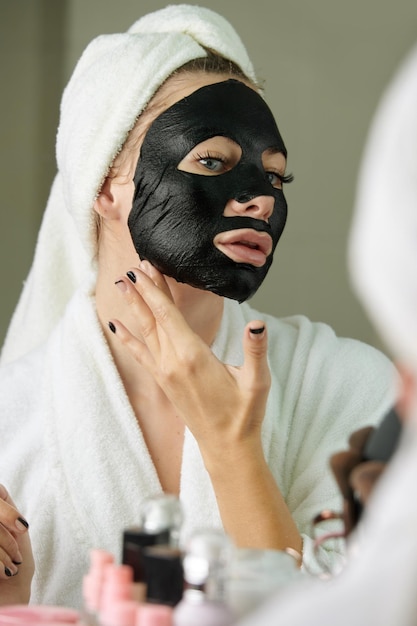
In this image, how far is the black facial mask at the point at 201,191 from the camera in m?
1.24

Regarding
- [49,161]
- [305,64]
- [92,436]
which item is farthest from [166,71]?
[49,161]

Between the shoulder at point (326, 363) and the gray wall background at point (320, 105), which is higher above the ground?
the gray wall background at point (320, 105)

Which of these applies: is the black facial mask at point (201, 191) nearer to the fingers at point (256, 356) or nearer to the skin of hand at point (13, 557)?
the fingers at point (256, 356)

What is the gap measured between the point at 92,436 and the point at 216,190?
334mm

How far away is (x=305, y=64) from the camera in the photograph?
1.84m

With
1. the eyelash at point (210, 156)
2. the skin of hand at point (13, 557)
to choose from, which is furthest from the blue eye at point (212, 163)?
the skin of hand at point (13, 557)

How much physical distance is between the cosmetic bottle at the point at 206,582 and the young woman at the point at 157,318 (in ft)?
1.58

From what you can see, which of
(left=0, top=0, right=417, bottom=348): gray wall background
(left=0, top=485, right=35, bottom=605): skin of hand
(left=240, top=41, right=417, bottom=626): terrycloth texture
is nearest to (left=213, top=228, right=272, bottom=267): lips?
(left=0, top=485, right=35, bottom=605): skin of hand

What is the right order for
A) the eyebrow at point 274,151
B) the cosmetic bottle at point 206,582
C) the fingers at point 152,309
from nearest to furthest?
the cosmetic bottle at point 206,582 → the fingers at point 152,309 → the eyebrow at point 274,151

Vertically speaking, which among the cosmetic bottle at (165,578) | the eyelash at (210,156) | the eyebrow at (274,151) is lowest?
the cosmetic bottle at (165,578)

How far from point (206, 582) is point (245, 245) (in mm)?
647

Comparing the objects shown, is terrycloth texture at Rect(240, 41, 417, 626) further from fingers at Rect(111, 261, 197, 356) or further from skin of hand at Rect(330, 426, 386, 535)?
fingers at Rect(111, 261, 197, 356)

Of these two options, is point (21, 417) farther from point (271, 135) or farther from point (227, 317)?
point (271, 135)

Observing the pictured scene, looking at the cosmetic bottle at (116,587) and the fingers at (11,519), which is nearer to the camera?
the cosmetic bottle at (116,587)
